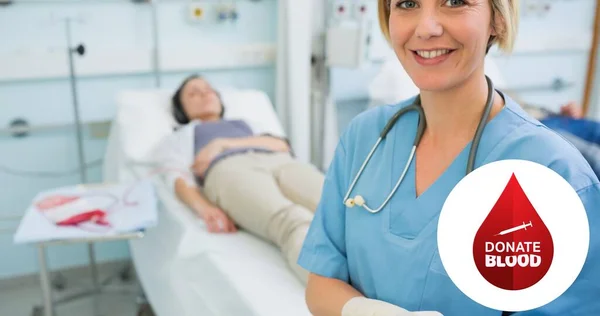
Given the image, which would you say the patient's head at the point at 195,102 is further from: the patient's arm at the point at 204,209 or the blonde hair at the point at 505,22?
the blonde hair at the point at 505,22

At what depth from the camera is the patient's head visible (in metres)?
2.73

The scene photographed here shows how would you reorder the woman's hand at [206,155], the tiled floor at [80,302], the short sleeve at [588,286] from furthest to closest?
the tiled floor at [80,302] → the woman's hand at [206,155] → the short sleeve at [588,286]

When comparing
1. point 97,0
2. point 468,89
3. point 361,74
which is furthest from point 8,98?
point 468,89

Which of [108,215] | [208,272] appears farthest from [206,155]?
[208,272]

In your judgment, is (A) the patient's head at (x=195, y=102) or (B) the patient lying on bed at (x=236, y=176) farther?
(A) the patient's head at (x=195, y=102)

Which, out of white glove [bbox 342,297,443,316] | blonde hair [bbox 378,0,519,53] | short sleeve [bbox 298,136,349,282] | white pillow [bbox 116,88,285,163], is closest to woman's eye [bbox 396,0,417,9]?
blonde hair [bbox 378,0,519,53]

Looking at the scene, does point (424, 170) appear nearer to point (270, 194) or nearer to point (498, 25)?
point (498, 25)

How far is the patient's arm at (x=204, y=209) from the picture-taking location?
6.67 ft

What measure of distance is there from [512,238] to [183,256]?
144 cm

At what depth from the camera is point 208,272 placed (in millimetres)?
1778

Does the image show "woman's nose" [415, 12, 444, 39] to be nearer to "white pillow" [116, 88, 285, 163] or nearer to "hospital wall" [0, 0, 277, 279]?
"white pillow" [116, 88, 285, 163]

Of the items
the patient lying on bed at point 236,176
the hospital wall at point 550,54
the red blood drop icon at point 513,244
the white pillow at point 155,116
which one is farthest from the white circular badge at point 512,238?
the hospital wall at point 550,54

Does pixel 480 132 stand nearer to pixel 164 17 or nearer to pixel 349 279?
pixel 349 279

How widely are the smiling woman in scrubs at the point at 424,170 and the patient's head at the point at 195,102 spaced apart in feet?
5.47
